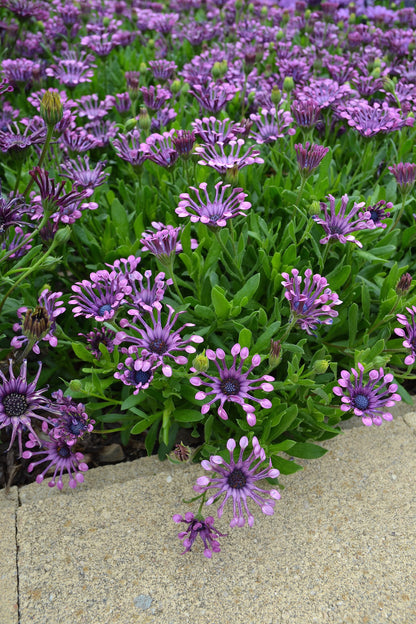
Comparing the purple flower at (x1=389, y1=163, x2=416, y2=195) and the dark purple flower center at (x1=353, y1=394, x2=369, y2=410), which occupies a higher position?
the purple flower at (x1=389, y1=163, x2=416, y2=195)

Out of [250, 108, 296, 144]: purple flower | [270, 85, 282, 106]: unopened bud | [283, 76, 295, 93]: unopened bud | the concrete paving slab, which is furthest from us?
[283, 76, 295, 93]: unopened bud

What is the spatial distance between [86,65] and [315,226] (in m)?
1.76

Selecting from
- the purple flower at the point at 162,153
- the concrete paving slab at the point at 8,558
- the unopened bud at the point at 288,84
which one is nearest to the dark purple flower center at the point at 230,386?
the concrete paving slab at the point at 8,558

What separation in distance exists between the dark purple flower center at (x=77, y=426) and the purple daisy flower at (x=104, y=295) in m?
0.33

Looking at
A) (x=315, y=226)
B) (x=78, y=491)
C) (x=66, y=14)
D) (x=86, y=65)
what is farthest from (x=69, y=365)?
(x=66, y=14)

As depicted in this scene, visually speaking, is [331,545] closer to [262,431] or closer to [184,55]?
[262,431]

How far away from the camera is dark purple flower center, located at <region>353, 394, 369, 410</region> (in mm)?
1702

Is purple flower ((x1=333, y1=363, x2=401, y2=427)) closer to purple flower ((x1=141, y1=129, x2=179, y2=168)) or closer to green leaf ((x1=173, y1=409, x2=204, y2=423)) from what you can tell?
green leaf ((x1=173, y1=409, x2=204, y2=423))

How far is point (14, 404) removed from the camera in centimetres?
170

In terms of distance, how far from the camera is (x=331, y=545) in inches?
68.3

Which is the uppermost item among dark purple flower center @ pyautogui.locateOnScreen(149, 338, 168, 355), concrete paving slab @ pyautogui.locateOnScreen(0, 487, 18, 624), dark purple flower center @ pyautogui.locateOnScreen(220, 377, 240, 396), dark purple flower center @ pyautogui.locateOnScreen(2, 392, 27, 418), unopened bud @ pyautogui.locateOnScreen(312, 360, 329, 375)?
dark purple flower center @ pyautogui.locateOnScreen(149, 338, 168, 355)

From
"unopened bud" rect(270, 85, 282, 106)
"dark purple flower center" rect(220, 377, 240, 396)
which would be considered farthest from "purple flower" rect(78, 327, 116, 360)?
"unopened bud" rect(270, 85, 282, 106)

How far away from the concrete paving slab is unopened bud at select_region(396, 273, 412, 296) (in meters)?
1.36

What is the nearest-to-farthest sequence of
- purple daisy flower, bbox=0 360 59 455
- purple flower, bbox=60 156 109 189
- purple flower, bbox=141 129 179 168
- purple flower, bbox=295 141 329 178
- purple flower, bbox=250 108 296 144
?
purple daisy flower, bbox=0 360 59 455 < purple flower, bbox=295 141 329 178 < purple flower, bbox=141 129 179 168 < purple flower, bbox=60 156 109 189 < purple flower, bbox=250 108 296 144
